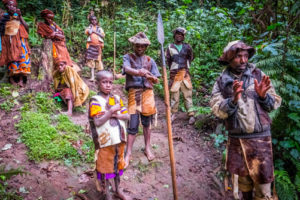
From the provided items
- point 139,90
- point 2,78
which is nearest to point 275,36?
point 139,90

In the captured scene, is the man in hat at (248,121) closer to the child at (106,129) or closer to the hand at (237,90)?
the hand at (237,90)

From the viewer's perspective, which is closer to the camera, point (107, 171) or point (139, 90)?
point (107, 171)

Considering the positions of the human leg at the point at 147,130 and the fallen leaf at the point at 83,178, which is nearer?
the fallen leaf at the point at 83,178

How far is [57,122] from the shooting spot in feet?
14.9

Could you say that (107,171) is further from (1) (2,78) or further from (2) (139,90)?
(1) (2,78)

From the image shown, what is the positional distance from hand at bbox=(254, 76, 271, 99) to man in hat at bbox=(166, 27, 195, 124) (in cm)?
335

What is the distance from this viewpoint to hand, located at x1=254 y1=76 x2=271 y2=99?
225 cm

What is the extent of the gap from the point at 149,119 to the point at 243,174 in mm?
1967

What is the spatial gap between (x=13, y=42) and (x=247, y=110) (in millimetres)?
5414

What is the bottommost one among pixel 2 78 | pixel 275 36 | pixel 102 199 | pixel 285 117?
pixel 102 199

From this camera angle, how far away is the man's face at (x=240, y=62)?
97.0 inches

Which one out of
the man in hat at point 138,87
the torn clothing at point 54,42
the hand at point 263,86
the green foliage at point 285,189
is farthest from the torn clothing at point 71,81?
the green foliage at point 285,189

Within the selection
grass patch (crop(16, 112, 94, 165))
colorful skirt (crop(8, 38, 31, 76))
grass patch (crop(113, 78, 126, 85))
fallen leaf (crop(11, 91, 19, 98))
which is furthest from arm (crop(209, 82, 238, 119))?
grass patch (crop(113, 78, 126, 85))

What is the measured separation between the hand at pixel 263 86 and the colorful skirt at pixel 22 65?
5277 mm
